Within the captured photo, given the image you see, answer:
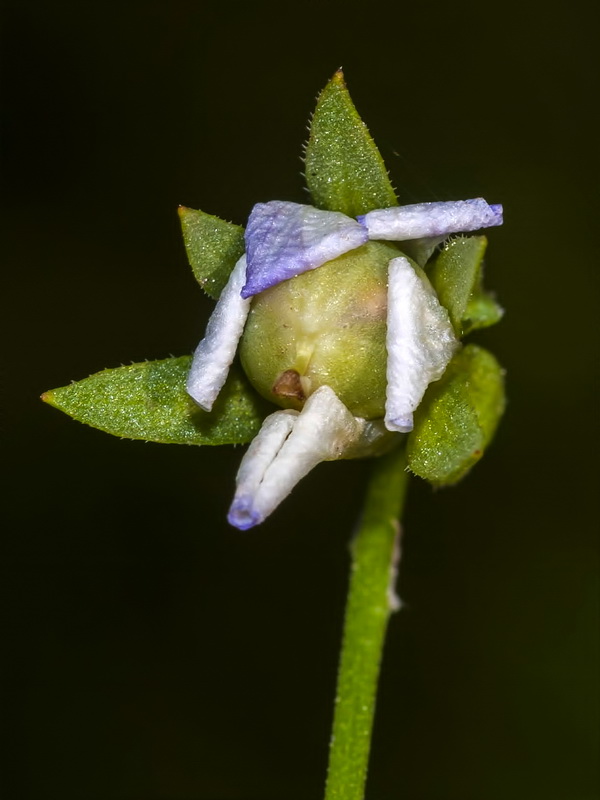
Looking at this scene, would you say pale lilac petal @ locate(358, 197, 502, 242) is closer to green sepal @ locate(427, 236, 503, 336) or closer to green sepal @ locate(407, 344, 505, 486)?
green sepal @ locate(427, 236, 503, 336)

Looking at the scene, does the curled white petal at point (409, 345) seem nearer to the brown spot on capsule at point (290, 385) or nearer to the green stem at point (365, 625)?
the brown spot on capsule at point (290, 385)

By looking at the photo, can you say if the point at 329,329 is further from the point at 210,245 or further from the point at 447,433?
the point at 210,245

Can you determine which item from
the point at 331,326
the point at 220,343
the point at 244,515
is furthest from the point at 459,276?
the point at 244,515

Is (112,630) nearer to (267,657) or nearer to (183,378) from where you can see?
(267,657)

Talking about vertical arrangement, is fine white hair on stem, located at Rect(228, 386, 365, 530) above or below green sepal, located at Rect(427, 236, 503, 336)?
below

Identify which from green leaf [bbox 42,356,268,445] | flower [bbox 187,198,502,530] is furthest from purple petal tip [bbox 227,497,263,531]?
green leaf [bbox 42,356,268,445]

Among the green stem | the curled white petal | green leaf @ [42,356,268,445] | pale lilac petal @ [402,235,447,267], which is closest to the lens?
the curled white petal

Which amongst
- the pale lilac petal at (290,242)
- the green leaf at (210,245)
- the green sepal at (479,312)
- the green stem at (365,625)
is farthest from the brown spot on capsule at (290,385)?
the green stem at (365,625)

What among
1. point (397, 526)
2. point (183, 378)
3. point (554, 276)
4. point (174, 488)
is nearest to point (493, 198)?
point (554, 276)
